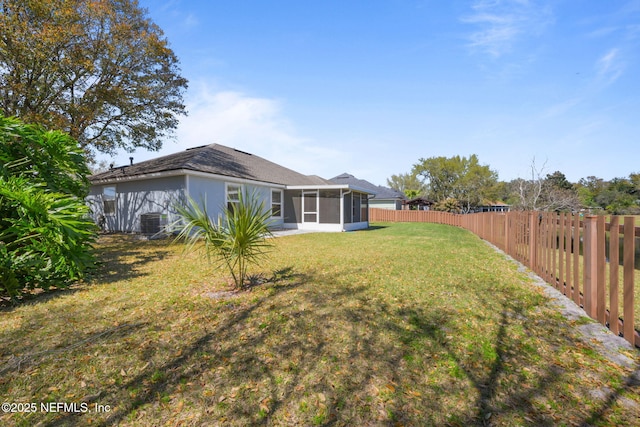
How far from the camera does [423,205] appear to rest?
4369cm

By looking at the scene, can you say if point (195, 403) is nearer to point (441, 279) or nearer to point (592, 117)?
point (441, 279)

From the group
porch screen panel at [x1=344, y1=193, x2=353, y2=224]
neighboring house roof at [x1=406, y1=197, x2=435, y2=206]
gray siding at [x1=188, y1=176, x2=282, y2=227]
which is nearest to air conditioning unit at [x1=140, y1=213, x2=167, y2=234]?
gray siding at [x1=188, y1=176, x2=282, y2=227]

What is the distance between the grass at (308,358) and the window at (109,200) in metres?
11.9

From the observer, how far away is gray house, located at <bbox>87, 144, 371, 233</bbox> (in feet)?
40.2

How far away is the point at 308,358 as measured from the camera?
2.75 metres

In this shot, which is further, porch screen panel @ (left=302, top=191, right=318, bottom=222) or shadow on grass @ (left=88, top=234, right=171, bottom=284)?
porch screen panel @ (left=302, top=191, right=318, bottom=222)

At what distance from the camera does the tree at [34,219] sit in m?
4.39

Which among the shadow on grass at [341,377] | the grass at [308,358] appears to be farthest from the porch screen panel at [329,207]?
the shadow on grass at [341,377]

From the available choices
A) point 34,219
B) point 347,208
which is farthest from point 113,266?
point 347,208

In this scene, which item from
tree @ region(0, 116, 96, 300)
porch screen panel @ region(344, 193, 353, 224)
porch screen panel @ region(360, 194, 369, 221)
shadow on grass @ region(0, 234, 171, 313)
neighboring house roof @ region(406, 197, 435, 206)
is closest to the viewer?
tree @ region(0, 116, 96, 300)

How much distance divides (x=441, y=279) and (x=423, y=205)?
133 ft

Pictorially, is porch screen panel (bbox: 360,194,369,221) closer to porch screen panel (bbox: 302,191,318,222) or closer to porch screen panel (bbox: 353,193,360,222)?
porch screen panel (bbox: 353,193,360,222)

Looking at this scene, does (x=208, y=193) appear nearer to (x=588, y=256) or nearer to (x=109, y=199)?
(x=109, y=199)

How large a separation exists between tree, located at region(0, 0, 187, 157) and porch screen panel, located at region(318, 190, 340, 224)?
Result: 9086 millimetres
